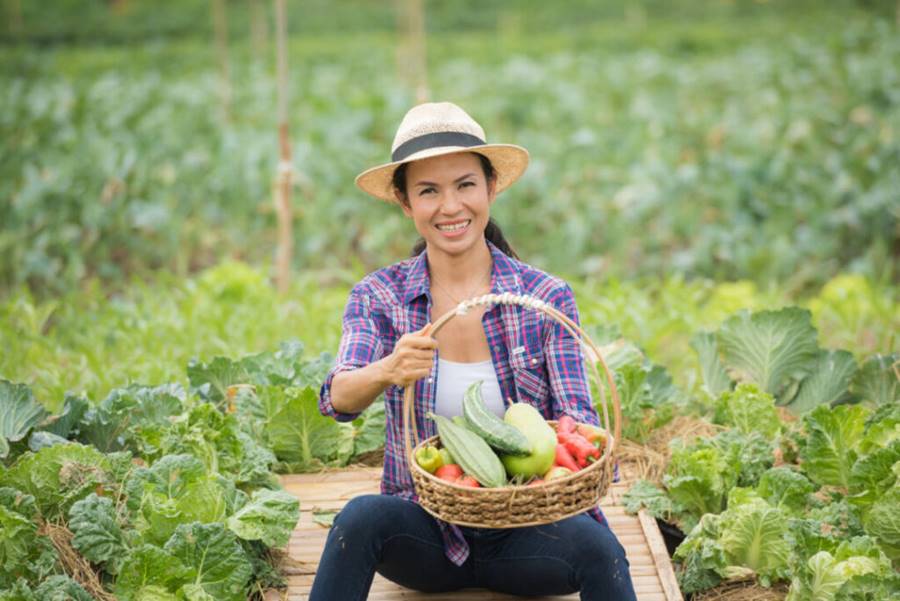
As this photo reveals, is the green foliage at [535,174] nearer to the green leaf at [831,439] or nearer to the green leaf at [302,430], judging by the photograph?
the green leaf at [302,430]

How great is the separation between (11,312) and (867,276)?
4.61m

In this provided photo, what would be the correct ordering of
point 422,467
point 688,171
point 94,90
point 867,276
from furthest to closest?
point 94,90
point 688,171
point 867,276
point 422,467

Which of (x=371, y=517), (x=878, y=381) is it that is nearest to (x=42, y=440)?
(x=371, y=517)

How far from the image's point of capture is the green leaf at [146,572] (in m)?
2.43

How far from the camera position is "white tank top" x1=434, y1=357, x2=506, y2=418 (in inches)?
97.9

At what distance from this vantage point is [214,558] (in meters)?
2.54

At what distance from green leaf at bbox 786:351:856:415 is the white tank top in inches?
59.3

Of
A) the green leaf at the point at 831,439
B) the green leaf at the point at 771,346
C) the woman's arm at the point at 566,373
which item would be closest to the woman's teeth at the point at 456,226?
the woman's arm at the point at 566,373

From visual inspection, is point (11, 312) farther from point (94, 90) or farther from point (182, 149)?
point (94, 90)

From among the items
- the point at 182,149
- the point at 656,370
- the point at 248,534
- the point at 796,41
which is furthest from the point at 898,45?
the point at 248,534

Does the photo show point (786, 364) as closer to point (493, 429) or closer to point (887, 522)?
point (887, 522)

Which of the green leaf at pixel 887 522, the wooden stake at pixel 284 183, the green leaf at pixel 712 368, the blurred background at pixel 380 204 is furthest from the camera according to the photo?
the wooden stake at pixel 284 183

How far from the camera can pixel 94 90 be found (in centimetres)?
955

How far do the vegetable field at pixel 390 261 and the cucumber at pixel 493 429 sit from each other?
20 mm
